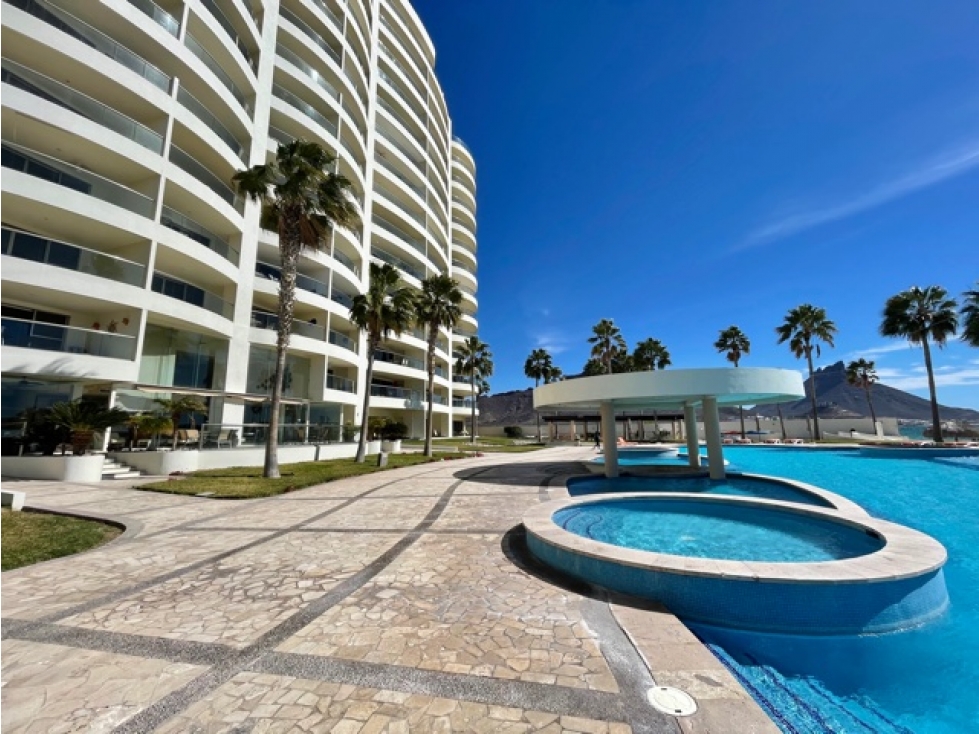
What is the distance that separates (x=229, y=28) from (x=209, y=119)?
6.27 m

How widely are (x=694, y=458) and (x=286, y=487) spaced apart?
1799 cm

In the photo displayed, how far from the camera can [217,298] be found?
21391mm

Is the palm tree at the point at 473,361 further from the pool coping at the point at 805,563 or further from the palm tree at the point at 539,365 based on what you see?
the pool coping at the point at 805,563

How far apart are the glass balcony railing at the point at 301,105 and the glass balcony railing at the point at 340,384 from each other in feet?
59.1


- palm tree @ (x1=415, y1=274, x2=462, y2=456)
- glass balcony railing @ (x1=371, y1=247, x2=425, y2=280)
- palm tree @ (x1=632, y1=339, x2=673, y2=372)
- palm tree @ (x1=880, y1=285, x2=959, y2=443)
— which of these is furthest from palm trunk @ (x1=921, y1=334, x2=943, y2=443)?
glass balcony railing @ (x1=371, y1=247, x2=425, y2=280)

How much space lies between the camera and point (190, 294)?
20203 millimetres

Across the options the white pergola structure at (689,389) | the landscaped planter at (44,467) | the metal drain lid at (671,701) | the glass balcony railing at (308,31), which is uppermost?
the glass balcony railing at (308,31)

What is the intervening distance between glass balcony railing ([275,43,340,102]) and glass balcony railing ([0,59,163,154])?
13615 mm

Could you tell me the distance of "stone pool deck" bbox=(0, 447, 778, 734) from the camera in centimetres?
334

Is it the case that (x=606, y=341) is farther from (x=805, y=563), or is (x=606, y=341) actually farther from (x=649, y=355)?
(x=805, y=563)

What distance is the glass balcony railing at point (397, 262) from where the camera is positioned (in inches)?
1481

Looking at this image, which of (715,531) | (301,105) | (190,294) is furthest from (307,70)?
(715,531)

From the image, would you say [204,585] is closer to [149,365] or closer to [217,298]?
[149,365]

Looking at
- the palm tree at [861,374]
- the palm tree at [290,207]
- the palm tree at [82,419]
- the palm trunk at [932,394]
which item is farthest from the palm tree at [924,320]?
the palm tree at [82,419]
